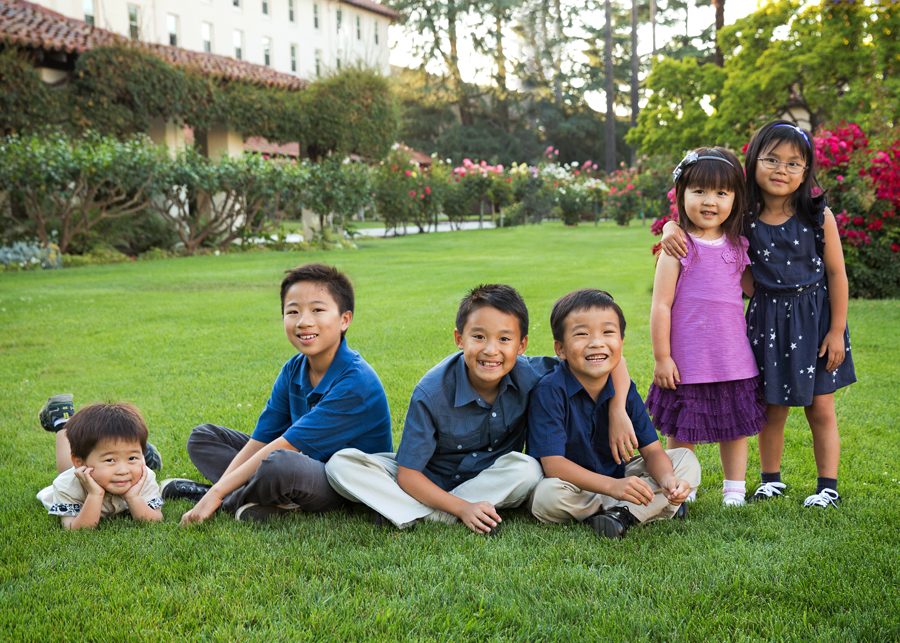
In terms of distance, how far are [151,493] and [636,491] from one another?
1.73 metres

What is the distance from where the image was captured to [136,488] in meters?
2.68

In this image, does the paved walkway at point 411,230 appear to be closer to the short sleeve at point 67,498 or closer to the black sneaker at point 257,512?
the short sleeve at point 67,498

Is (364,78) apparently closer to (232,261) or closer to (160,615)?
(232,261)

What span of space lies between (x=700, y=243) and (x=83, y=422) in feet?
7.63

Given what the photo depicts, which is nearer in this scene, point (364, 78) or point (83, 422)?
point (83, 422)

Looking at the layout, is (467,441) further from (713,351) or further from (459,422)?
(713,351)

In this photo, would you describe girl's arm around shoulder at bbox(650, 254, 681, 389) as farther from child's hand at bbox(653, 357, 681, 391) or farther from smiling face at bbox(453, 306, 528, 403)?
smiling face at bbox(453, 306, 528, 403)

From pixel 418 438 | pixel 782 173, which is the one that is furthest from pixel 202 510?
pixel 782 173

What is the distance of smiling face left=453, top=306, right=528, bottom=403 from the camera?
2.53m

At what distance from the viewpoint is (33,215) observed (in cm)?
1178

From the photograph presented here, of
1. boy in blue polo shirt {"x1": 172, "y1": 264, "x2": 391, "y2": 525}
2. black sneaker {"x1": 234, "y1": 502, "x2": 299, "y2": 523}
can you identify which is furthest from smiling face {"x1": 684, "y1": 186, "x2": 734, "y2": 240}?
black sneaker {"x1": 234, "y1": 502, "x2": 299, "y2": 523}

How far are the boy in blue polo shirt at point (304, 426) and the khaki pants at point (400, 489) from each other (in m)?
0.10

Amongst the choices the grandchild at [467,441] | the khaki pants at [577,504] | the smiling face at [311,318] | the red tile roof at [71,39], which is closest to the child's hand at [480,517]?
the grandchild at [467,441]

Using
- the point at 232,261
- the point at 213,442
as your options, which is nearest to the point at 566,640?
the point at 213,442
